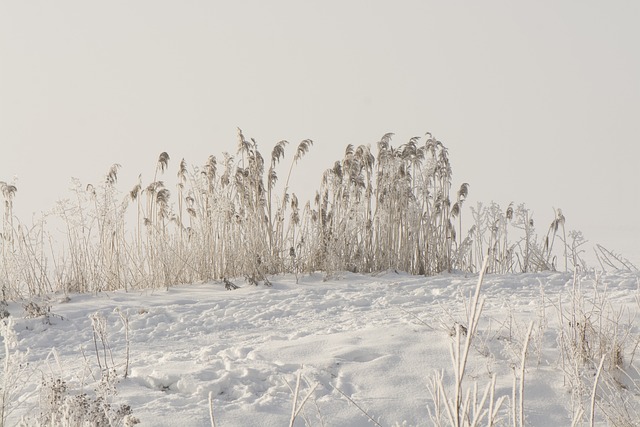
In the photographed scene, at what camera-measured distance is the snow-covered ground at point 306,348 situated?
3.33 m

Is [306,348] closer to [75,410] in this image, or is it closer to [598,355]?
[598,355]

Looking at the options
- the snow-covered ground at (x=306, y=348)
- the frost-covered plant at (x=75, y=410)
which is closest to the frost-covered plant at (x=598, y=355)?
the snow-covered ground at (x=306, y=348)

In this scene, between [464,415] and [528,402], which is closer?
[464,415]

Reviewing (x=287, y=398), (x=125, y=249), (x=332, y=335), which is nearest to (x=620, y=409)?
(x=287, y=398)

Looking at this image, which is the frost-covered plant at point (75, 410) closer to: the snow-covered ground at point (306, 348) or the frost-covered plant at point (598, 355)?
the snow-covered ground at point (306, 348)

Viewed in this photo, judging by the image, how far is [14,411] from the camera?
3.29m

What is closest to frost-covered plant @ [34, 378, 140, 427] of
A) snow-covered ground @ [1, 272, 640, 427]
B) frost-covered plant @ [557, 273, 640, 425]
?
snow-covered ground @ [1, 272, 640, 427]

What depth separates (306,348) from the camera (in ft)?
13.9

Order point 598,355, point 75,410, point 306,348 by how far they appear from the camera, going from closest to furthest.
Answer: point 75,410 < point 598,355 < point 306,348

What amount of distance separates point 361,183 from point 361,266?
0.86m

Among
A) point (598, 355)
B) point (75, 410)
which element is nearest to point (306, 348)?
point (598, 355)

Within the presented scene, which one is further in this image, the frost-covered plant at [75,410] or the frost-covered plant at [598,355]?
the frost-covered plant at [598,355]

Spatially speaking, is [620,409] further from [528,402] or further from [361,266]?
[361,266]

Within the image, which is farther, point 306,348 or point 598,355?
point 306,348
